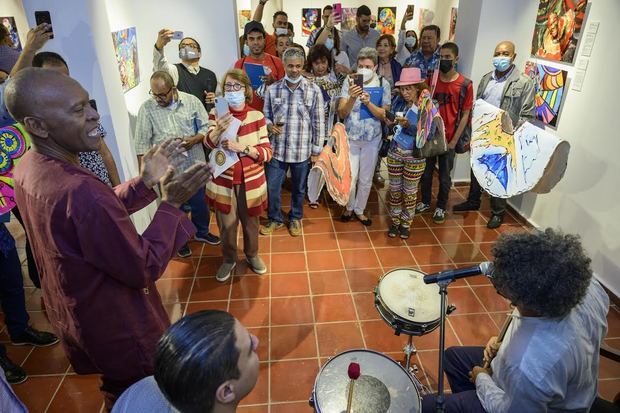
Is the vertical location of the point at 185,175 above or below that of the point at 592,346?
above

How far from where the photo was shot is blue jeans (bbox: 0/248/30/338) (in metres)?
2.65

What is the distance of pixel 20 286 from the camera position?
2768 mm

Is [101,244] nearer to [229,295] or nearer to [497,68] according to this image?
→ [229,295]

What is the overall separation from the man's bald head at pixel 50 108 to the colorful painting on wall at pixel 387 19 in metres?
9.08

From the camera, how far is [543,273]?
1.46 meters

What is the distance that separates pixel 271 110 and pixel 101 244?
9.69ft

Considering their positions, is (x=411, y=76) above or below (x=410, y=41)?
below

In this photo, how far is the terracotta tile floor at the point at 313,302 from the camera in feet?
8.60

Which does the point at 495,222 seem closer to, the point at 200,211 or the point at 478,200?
the point at 478,200

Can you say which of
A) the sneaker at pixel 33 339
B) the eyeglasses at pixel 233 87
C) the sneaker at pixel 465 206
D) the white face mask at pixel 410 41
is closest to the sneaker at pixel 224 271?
the sneaker at pixel 33 339

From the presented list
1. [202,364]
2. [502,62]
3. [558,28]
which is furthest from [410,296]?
[558,28]

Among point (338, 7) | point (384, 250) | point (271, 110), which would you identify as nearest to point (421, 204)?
point (384, 250)

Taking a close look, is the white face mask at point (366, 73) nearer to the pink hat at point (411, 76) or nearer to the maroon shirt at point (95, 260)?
the pink hat at point (411, 76)

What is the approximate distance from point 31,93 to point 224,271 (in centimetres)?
257
